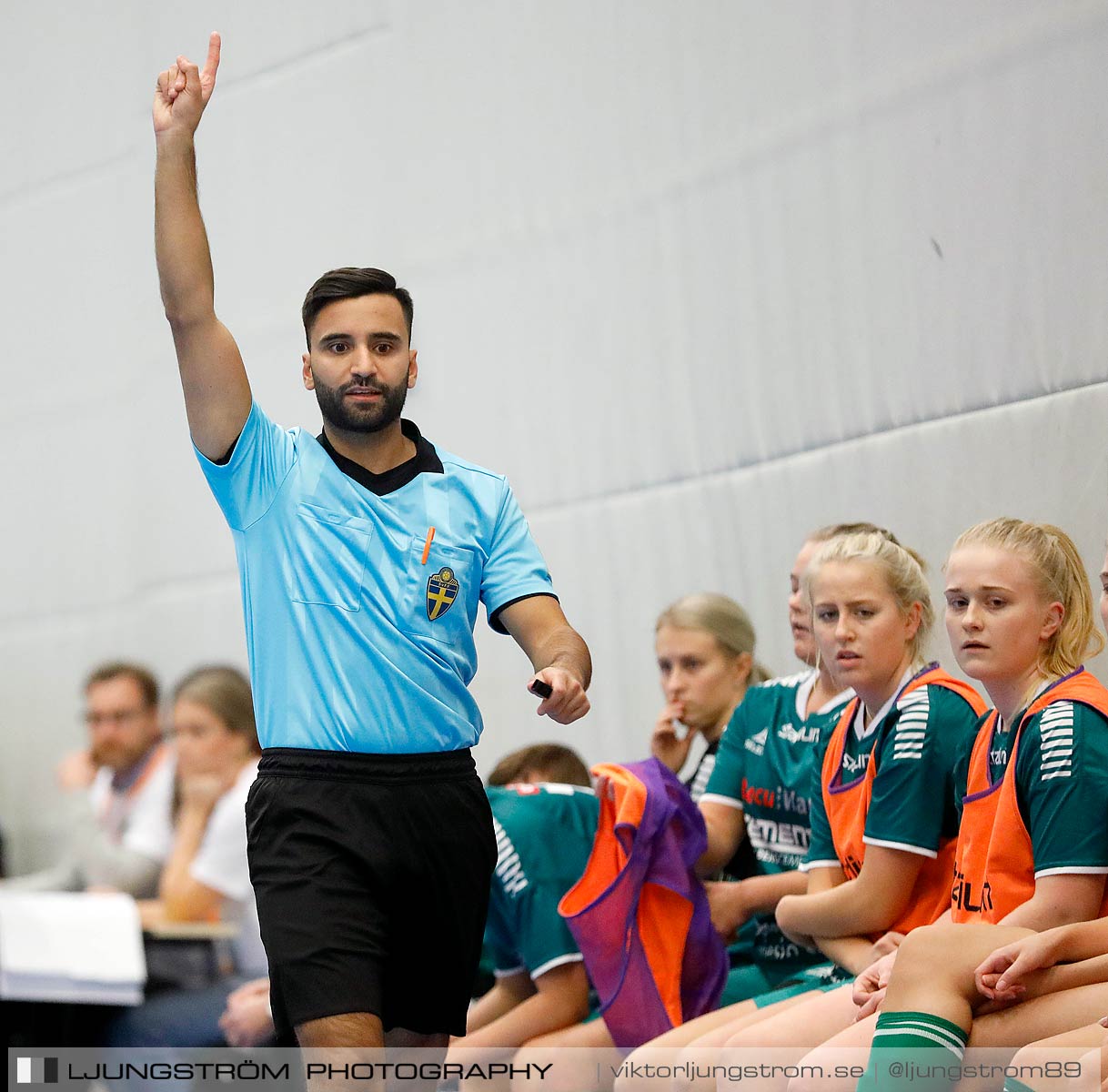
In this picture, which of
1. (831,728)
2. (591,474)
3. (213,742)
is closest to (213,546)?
(213,742)

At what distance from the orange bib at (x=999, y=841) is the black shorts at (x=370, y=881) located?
850 mm

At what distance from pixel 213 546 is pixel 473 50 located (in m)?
2.29

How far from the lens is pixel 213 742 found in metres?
5.61

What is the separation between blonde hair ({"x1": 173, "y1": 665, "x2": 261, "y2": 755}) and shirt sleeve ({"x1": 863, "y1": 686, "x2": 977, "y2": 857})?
10.00ft

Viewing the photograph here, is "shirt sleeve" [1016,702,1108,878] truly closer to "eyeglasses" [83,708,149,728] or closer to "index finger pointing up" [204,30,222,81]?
"index finger pointing up" [204,30,222,81]

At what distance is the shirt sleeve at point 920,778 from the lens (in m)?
2.85

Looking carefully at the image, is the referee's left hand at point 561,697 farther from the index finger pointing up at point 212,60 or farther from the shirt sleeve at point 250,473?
the index finger pointing up at point 212,60

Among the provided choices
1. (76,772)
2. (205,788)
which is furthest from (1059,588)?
(76,772)

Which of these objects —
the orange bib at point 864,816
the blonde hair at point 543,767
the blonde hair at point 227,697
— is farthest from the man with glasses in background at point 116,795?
the orange bib at point 864,816

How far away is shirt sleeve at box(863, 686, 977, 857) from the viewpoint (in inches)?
112

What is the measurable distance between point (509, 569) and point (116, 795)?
432 cm

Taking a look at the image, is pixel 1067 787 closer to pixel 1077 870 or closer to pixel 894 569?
pixel 1077 870

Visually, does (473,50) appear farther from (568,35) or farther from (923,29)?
(923,29)

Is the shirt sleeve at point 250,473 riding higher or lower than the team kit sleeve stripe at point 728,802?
higher
